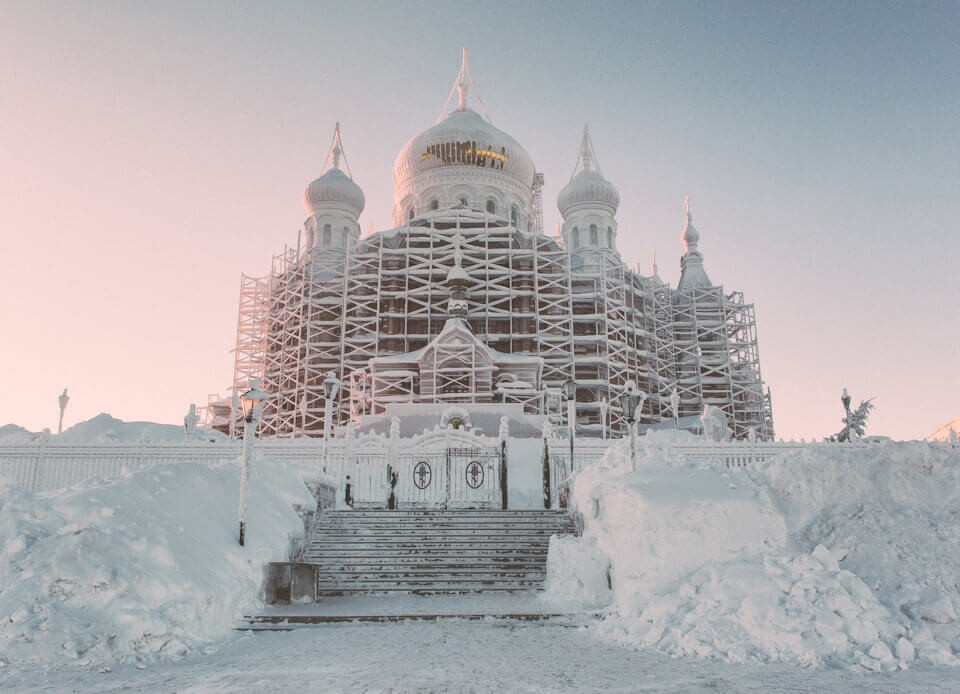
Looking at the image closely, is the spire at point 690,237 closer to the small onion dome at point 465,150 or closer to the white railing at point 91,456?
the small onion dome at point 465,150

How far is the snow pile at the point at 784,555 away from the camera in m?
7.80

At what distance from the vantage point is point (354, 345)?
143ft

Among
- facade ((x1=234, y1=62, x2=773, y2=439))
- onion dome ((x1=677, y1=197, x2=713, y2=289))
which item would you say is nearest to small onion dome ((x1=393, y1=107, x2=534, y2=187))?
facade ((x1=234, y1=62, x2=773, y2=439))

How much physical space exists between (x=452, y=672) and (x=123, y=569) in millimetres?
3856

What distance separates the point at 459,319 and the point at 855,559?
1130 inches

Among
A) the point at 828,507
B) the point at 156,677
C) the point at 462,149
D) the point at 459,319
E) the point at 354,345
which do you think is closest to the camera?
the point at 156,677

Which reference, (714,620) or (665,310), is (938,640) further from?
(665,310)

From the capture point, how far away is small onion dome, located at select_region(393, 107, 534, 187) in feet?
165

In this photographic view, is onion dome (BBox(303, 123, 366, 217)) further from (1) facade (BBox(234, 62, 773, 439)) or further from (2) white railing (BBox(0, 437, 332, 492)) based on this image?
(2) white railing (BBox(0, 437, 332, 492))

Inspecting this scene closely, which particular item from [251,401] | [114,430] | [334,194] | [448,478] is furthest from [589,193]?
[251,401]

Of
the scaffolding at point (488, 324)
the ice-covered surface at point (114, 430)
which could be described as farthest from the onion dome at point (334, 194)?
the ice-covered surface at point (114, 430)

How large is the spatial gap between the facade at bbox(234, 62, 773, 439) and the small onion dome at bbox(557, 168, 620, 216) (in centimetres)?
9

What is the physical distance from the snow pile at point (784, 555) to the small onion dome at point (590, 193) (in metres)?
37.5

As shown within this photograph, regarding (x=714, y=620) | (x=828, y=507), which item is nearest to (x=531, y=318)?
(x=828, y=507)
